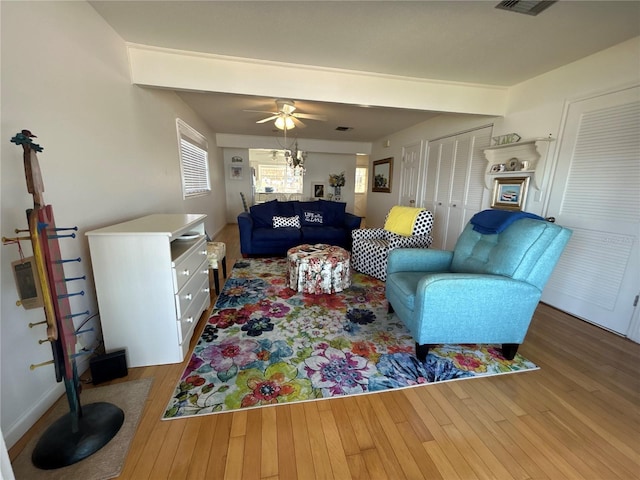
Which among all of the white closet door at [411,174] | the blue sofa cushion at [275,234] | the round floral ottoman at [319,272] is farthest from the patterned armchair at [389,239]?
the white closet door at [411,174]

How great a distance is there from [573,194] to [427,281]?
2.04m

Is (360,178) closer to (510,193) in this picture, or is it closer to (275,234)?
(275,234)

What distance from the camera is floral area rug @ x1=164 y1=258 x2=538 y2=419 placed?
1.49 meters

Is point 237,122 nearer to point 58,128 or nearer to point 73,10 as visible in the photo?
point 73,10

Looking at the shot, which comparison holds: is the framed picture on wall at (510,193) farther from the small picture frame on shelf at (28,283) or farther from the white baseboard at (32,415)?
the white baseboard at (32,415)

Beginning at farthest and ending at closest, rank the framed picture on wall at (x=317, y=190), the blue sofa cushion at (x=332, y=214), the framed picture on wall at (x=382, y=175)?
1. the framed picture on wall at (x=317, y=190)
2. the framed picture on wall at (x=382, y=175)
3. the blue sofa cushion at (x=332, y=214)

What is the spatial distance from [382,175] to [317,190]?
7.32ft

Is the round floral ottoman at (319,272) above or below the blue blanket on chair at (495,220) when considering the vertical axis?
below

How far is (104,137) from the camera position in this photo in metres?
1.84

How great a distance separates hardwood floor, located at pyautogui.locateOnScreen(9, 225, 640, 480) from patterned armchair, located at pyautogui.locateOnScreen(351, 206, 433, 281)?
1.65 m

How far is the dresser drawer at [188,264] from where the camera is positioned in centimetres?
163

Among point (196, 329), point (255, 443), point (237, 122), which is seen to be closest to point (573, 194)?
point (255, 443)

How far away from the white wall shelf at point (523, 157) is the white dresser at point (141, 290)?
3.38m

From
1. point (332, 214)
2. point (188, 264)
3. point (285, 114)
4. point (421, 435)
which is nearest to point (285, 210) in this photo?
point (332, 214)
